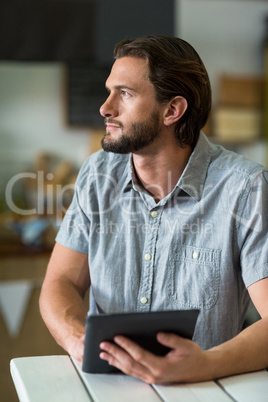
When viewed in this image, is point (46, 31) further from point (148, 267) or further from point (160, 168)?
point (148, 267)

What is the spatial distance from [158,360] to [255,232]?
46cm

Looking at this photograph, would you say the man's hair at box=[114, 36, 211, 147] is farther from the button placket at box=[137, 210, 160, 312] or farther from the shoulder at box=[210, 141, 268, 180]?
the button placket at box=[137, 210, 160, 312]

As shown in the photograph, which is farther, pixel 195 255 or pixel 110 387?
pixel 195 255

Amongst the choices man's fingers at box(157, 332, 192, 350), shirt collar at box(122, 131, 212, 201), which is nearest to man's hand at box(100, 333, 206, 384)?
man's fingers at box(157, 332, 192, 350)

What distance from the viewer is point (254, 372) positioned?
1044 mm

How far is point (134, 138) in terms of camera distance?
1.39 metres

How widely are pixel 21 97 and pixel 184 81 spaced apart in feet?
7.08

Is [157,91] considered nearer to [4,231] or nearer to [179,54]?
[179,54]

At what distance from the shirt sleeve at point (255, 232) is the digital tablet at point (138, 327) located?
0.34 metres

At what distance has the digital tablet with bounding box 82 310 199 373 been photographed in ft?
2.90

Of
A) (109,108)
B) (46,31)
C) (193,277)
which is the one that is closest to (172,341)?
(193,277)

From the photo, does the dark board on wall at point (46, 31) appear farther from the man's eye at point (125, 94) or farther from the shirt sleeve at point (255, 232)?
the shirt sleeve at point (255, 232)

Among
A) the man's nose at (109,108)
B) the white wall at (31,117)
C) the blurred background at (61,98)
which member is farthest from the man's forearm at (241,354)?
the white wall at (31,117)

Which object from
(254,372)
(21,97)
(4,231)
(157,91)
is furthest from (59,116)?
(254,372)
